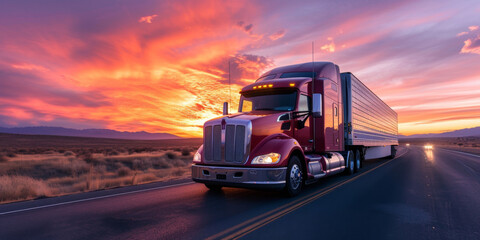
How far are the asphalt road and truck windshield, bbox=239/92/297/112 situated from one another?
95.4 inches

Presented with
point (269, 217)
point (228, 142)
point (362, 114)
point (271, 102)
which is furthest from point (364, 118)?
point (269, 217)

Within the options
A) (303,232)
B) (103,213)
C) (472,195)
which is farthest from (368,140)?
(103,213)

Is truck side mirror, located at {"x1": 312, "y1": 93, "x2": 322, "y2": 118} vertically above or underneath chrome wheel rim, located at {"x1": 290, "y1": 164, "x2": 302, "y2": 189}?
above

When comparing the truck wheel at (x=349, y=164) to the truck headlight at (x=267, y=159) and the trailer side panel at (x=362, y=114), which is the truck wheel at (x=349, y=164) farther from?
the truck headlight at (x=267, y=159)

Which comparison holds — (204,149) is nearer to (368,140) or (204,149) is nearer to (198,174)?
(198,174)

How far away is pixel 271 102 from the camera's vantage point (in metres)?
8.91

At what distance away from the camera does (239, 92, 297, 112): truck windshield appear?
868cm

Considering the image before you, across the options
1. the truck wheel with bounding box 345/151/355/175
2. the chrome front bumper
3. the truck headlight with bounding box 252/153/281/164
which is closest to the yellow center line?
the chrome front bumper

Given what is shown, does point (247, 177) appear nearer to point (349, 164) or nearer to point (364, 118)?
point (349, 164)

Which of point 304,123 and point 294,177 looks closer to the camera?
point 294,177

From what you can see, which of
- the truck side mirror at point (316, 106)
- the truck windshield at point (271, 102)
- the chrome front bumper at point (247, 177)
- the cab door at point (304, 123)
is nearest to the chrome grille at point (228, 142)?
the chrome front bumper at point (247, 177)

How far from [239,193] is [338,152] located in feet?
17.8

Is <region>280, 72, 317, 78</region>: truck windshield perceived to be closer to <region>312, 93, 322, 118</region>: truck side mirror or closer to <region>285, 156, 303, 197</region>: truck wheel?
<region>312, 93, 322, 118</region>: truck side mirror

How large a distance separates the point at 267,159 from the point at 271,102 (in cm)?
221
